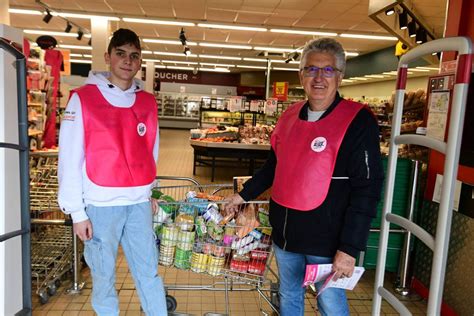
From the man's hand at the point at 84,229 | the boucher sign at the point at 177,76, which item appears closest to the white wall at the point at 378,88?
the boucher sign at the point at 177,76

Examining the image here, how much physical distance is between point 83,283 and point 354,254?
253 cm

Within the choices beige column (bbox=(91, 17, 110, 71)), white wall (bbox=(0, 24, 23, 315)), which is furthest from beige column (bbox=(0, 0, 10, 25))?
white wall (bbox=(0, 24, 23, 315))

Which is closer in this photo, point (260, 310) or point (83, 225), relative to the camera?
point (83, 225)

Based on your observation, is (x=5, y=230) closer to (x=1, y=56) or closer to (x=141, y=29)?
(x=1, y=56)

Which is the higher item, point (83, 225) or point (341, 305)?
point (83, 225)

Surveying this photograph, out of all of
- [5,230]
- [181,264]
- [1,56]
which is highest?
[1,56]

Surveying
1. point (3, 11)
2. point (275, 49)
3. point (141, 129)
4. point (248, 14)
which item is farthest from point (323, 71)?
point (275, 49)

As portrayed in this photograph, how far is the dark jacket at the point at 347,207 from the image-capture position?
5.81 feet

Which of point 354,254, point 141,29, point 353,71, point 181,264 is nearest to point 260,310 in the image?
point 181,264

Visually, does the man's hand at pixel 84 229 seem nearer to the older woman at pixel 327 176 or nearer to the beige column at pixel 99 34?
the older woman at pixel 327 176

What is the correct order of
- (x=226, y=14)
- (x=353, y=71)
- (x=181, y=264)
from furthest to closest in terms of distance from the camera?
1. (x=353, y=71)
2. (x=226, y=14)
3. (x=181, y=264)

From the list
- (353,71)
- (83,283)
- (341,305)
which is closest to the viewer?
(341,305)

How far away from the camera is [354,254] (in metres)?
1.79

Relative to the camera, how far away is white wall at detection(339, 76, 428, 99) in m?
12.7
